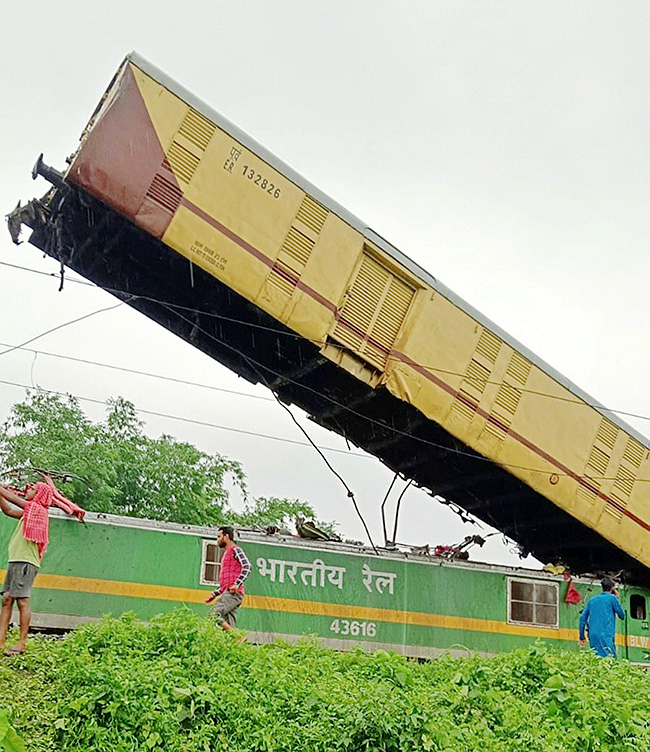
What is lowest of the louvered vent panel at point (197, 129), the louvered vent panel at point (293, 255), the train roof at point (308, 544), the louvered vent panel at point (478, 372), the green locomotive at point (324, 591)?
the green locomotive at point (324, 591)

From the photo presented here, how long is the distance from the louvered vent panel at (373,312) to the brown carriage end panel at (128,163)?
2.23 m

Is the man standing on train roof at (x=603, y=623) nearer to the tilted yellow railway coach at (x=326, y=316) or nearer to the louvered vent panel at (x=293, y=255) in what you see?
the tilted yellow railway coach at (x=326, y=316)

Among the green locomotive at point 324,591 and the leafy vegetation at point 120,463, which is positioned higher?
the leafy vegetation at point 120,463

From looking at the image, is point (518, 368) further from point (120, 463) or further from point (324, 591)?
point (120, 463)

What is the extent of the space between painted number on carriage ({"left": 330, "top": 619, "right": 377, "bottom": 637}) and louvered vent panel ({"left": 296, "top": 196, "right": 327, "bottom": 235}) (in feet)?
15.2

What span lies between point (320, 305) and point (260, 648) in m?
3.75

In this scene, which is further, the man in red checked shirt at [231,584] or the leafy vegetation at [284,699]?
the man in red checked shirt at [231,584]

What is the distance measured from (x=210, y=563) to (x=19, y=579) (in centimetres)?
286

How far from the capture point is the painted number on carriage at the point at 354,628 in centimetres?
1087

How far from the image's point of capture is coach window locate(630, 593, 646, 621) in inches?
514

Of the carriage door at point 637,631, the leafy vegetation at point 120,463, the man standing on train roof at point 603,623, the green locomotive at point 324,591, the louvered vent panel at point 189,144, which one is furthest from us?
the leafy vegetation at point 120,463

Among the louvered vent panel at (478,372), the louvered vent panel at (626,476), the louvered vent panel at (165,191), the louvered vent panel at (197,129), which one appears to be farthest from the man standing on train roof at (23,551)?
the louvered vent panel at (626,476)

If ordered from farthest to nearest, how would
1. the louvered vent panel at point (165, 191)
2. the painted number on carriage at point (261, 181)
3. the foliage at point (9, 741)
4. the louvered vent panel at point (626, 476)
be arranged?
1. the louvered vent panel at point (626, 476)
2. the painted number on carriage at point (261, 181)
3. the louvered vent panel at point (165, 191)
4. the foliage at point (9, 741)

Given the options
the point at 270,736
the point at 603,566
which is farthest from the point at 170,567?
the point at 603,566
